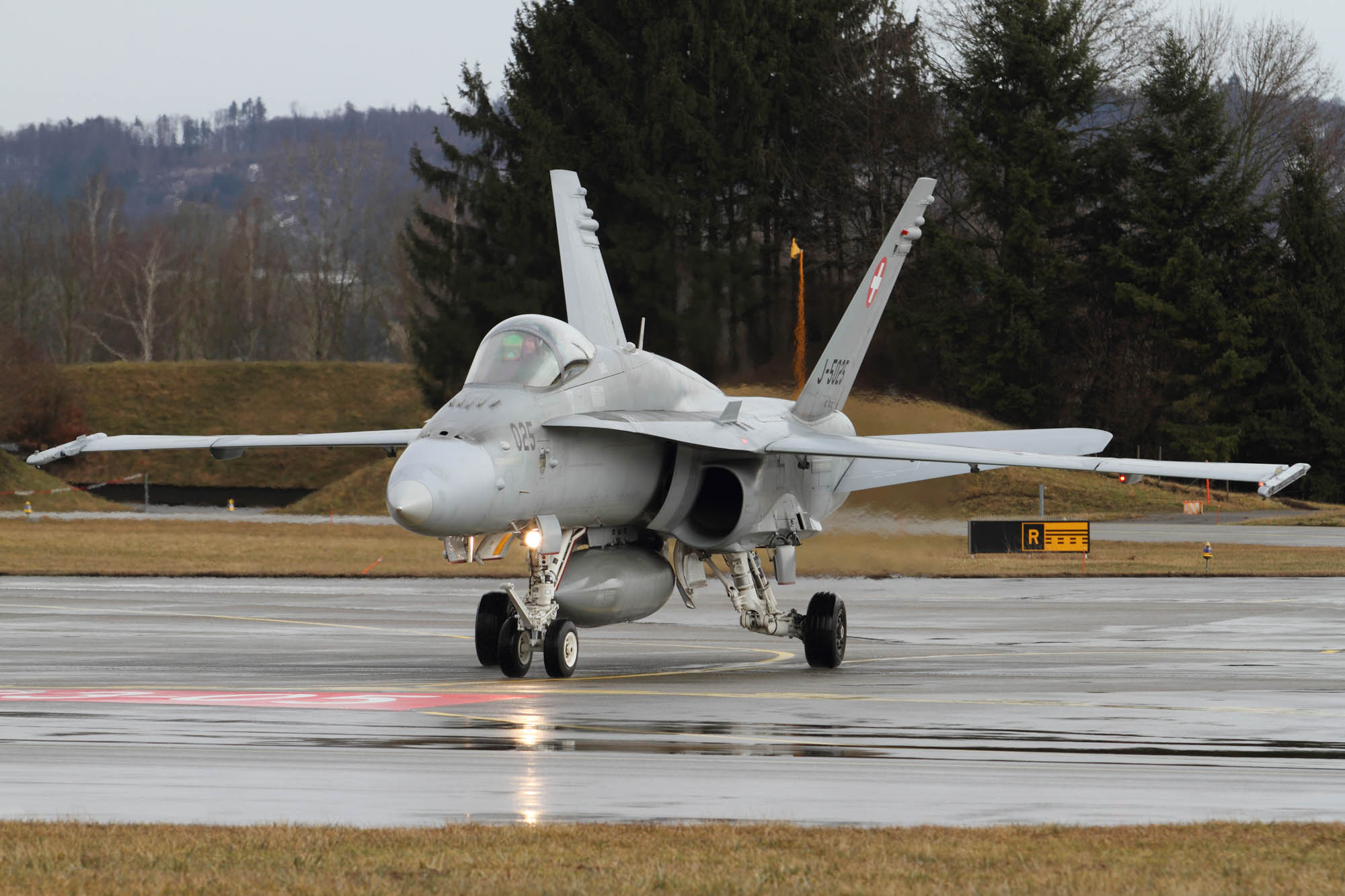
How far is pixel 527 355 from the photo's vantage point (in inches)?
595

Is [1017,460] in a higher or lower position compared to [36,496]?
higher

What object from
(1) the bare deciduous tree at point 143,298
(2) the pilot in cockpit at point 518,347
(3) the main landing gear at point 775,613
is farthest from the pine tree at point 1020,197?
(1) the bare deciduous tree at point 143,298

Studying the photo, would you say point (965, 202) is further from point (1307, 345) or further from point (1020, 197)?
point (1307, 345)

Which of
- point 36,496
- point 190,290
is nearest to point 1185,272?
point 36,496

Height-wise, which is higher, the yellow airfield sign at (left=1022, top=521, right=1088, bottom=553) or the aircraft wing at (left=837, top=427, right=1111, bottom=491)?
the aircraft wing at (left=837, top=427, right=1111, bottom=491)

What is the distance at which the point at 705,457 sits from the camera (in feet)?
55.6

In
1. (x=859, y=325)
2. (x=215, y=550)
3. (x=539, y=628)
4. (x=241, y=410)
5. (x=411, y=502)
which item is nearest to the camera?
(x=411, y=502)

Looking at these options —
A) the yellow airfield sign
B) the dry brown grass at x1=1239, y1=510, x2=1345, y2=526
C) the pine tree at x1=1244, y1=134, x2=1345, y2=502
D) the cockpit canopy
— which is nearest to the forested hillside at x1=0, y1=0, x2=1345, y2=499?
the pine tree at x1=1244, y1=134, x2=1345, y2=502

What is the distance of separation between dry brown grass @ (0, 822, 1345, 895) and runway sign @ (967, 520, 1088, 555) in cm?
2563

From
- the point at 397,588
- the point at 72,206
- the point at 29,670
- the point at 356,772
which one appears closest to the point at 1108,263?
the point at 397,588

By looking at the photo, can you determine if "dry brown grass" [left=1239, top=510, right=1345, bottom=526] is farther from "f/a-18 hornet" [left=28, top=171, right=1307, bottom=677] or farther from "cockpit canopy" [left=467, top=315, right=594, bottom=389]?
"cockpit canopy" [left=467, top=315, right=594, bottom=389]

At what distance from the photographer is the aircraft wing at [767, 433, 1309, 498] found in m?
14.4

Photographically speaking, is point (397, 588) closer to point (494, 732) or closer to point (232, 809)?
point (494, 732)

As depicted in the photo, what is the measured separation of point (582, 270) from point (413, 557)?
703 inches
